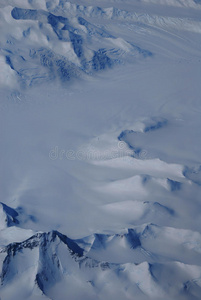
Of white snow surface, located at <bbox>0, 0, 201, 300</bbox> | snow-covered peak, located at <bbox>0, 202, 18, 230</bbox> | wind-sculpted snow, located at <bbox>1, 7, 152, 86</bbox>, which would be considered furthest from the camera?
wind-sculpted snow, located at <bbox>1, 7, 152, 86</bbox>

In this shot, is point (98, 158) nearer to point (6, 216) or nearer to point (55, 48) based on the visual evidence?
point (6, 216)

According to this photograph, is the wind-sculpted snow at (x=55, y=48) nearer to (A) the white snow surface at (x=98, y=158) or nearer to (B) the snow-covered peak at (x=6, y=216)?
(A) the white snow surface at (x=98, y=158)

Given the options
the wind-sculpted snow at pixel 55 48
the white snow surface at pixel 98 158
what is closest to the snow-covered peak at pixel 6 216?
the white snow surface at pixel 98 158

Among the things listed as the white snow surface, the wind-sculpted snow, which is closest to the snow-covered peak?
the white snow surface

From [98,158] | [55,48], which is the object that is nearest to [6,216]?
[98,158]

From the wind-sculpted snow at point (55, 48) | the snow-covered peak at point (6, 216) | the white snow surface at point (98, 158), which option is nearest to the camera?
the white snow surface at point (98, 158)

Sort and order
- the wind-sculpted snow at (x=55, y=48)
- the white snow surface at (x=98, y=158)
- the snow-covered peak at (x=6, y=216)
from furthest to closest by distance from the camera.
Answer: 1. the wind-sculpted snow at (x=55, y=48)
2. the snow-covered peak at (x=6, y=216)
3. the white snow surface at (x=98, y=158)

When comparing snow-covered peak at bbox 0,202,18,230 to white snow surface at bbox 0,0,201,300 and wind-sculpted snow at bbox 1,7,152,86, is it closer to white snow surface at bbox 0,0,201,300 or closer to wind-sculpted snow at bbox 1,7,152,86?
white snow surface at bbox 0,0,201,300

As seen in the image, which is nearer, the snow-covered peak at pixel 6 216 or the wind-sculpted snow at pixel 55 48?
the snow-covered peak at pixel 6 216

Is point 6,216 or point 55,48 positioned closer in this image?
point 6,216
